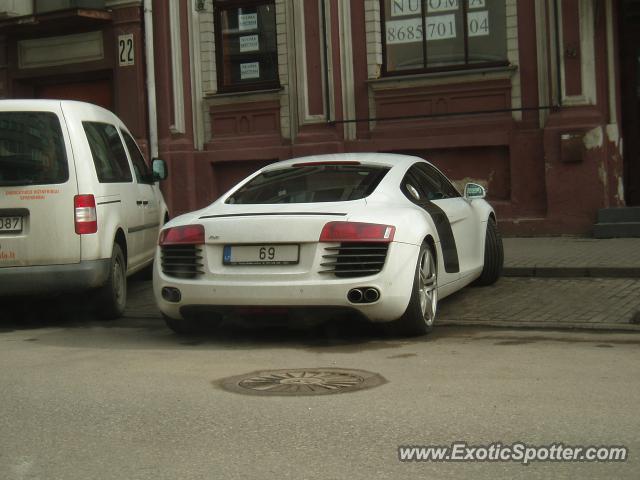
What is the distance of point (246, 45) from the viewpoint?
1798 cm

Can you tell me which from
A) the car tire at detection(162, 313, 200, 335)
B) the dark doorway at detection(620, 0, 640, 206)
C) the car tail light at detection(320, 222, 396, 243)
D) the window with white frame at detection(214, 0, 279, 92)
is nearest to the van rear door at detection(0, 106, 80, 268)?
the car tire at detection(162, 313, 200, 335)

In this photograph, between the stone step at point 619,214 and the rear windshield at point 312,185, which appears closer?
the rear windshield at point 312,185

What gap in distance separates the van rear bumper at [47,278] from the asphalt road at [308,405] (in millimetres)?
557

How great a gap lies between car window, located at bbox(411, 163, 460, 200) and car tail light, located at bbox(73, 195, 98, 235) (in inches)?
104

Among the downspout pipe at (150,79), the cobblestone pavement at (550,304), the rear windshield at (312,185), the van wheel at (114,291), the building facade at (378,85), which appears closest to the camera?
the rear windshield at (312,185)

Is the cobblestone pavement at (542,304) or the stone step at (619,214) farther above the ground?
the stone step at (619,214)

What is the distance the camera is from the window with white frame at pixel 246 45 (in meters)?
17.7

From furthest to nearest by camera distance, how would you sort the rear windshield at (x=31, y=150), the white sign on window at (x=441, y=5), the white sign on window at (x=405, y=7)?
the white sign on window at (x=405, y=7)
the white sign on window at (x=441, y=5)
the rear windshield at (x=31, y=150)

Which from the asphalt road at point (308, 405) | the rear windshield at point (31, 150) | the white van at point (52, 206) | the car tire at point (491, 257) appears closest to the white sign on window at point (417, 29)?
the car tire at point (491, 257)

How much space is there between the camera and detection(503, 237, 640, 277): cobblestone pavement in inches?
443

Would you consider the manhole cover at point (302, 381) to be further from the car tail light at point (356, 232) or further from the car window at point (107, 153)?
the car window at point (107, 153)

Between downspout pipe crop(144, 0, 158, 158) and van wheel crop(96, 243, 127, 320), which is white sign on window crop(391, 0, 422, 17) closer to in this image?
downspout pipe crop(144, 0, 158, 158)

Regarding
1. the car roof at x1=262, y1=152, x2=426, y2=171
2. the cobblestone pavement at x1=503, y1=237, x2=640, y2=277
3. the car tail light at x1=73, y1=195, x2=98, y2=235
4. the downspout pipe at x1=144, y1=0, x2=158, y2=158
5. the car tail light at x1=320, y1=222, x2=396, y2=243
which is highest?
the downspout pipe at x1=144, y1=0, x2=158, y2=158

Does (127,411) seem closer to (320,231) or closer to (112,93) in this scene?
(320,231)
